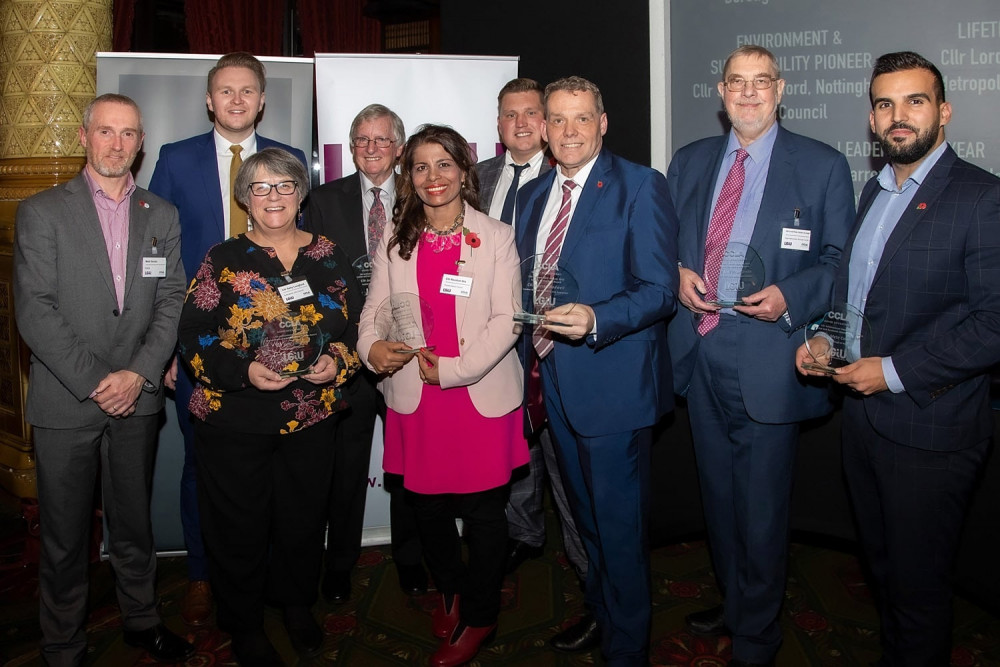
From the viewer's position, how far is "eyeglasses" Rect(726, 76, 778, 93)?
257cm

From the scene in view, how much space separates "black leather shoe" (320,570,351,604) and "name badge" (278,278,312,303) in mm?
1406

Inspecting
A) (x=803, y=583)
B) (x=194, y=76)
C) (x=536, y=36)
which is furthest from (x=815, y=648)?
(x=194, y=76)

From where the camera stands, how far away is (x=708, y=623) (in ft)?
10.3

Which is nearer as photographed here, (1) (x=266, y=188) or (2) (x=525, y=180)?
(1) (x=266, y=188)

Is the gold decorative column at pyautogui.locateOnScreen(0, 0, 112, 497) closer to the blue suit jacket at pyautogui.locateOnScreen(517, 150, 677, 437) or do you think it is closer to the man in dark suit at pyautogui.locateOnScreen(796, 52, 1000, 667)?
the blue suit jacket at pyautogui.locateOnScreen(517, 150, 677, 437)

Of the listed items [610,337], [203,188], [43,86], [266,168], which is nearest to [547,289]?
[610,337]

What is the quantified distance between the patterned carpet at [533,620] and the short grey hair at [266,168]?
5.71 ft

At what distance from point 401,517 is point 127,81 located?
2.44 meters

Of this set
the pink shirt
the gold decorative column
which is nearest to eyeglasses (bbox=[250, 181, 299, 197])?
the pink shirt

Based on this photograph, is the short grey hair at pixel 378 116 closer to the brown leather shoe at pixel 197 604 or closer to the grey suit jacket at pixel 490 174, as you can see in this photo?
the grey suit jacket at pixel 490 174

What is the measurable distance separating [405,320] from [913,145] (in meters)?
1.66

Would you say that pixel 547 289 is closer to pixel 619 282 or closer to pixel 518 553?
pixel 619 282

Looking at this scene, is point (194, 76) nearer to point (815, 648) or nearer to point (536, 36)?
point (536, 36)

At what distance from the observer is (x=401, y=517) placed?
338 cm
